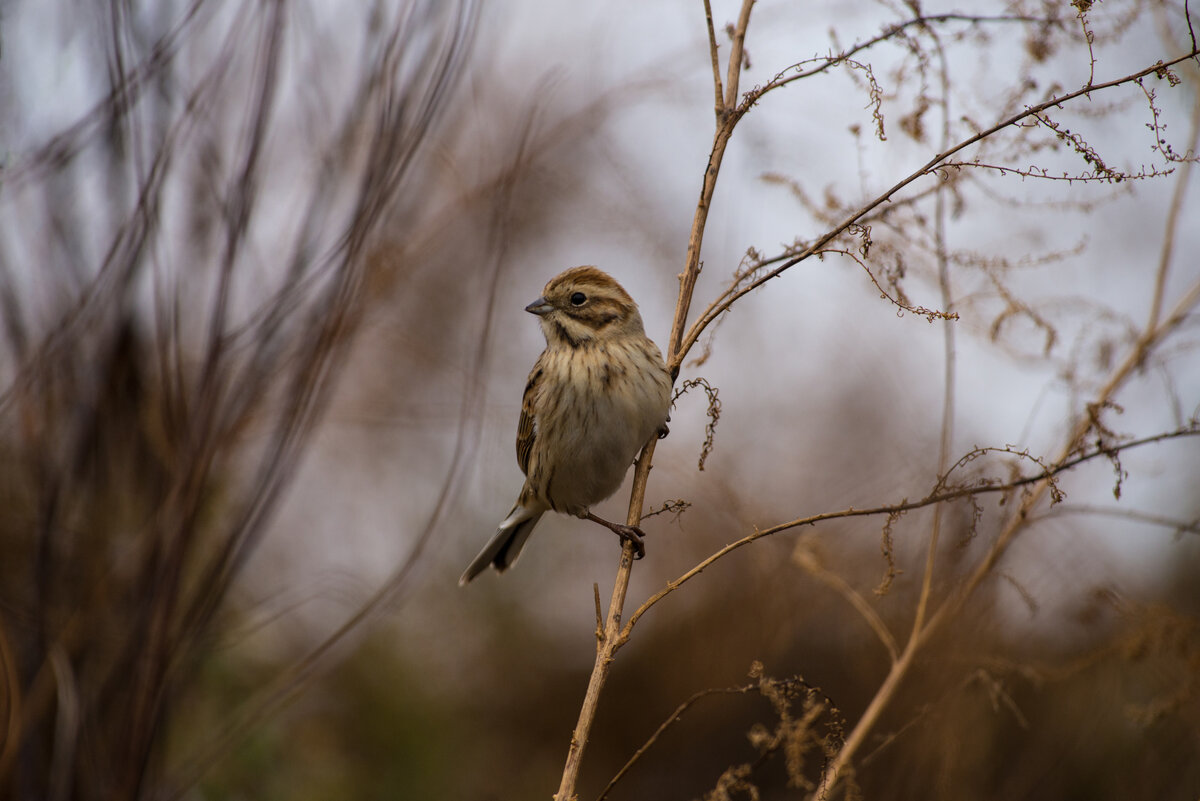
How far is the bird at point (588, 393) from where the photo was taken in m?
3.40

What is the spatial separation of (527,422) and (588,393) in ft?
1.54

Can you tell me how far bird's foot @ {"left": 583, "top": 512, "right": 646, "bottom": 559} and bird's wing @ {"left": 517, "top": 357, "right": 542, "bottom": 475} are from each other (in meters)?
0.35

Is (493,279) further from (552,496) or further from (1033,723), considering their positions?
(1033,723)

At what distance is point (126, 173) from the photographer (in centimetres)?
195

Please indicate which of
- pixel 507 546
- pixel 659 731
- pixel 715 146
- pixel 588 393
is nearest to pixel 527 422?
pixel 588 393

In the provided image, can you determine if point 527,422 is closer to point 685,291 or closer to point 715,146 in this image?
point 685,291

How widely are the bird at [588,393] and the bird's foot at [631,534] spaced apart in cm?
8

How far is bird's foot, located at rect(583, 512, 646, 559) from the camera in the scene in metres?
2.29

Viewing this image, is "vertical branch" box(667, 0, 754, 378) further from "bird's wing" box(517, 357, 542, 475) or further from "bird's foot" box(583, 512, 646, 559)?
"bird's wing" box(517, 357, 542, 475)

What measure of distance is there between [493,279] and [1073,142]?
1.18 metres

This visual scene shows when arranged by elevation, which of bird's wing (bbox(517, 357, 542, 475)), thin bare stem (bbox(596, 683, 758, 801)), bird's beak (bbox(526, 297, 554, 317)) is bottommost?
thin bare stem (bbox(596, 683, 758, 801))

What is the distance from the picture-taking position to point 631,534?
2271mm

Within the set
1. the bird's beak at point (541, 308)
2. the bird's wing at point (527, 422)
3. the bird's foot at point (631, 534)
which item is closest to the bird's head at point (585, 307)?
the bird's beak at point (541, 308)

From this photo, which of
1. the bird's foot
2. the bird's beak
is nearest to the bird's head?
the bird's beak
